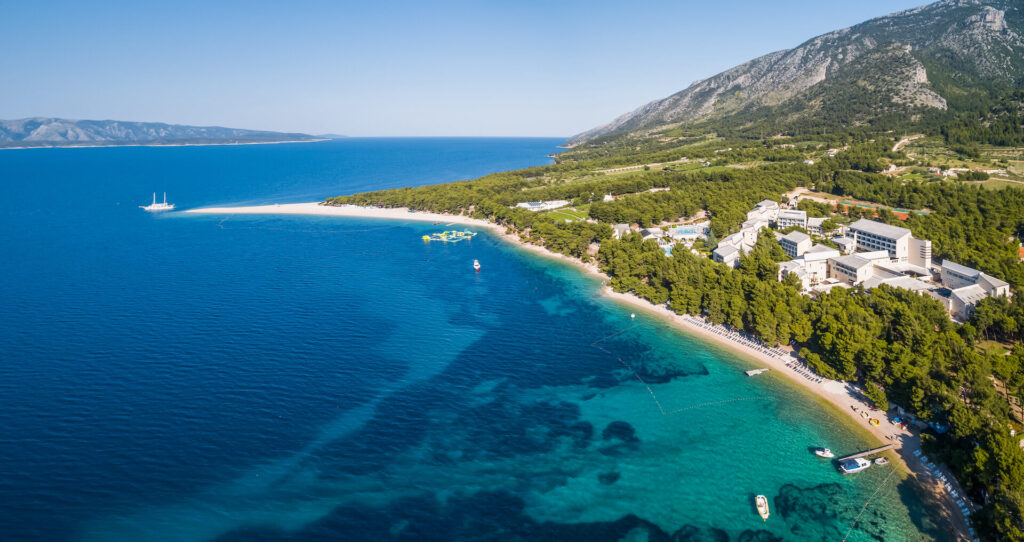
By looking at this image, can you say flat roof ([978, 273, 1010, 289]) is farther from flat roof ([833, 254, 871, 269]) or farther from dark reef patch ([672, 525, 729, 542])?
A: dark reef patch ([672, 525, 729, 542])

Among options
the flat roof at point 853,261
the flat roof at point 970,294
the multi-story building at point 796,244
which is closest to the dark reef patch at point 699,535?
the flat roof at point 970,294

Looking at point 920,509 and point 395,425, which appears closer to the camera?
point 920,509

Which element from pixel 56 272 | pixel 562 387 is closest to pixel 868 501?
pixel 562 387

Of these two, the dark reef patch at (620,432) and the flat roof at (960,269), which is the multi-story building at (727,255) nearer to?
the flat roof at (960,269)

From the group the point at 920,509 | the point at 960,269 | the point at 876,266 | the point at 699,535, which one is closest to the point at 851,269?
the point at 876,266

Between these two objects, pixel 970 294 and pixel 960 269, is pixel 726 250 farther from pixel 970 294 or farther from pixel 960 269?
pixel 970 294

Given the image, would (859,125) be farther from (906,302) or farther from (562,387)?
(562,387)
